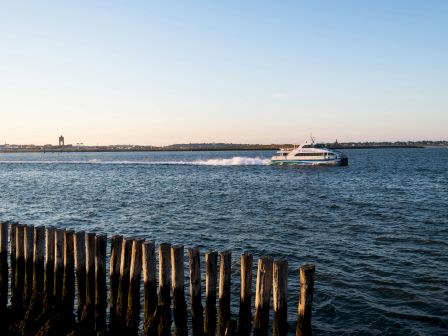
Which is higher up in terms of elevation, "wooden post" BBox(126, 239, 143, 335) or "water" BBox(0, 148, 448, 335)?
"wooden post" BBox(126, 239, 143, 335)

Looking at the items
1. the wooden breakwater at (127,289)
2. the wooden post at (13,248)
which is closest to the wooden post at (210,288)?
the wooden breakwater at (127,289)

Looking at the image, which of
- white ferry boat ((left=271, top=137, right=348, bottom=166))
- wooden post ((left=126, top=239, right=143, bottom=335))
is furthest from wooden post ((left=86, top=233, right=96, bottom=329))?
white ferry boat ((left=271, top=137, right=348, bottom=166))

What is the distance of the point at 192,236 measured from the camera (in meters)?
21.9

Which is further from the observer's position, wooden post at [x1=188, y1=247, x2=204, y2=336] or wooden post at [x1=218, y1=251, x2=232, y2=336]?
wooden post at [x1=188, y1=247, x2=204, y2=336]

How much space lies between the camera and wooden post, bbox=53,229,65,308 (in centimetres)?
922

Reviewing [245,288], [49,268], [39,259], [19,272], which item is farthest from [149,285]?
[19,272]

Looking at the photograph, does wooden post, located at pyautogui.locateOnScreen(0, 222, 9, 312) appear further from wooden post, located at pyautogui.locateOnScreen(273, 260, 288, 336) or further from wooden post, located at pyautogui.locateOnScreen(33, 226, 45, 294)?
wooden post, located at pyautogui.locateOnScreen(273, 260, 288, 336)

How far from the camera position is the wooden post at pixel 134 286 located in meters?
8.43

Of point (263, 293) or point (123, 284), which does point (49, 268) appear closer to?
point (123, 284)

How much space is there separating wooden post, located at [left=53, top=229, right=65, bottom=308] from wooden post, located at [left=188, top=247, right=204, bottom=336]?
119 inches

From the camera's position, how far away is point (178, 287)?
8336mm

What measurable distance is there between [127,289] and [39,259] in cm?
234

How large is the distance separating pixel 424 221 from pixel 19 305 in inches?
924

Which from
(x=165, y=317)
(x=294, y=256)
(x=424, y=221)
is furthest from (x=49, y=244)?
(x=424, y=221)
